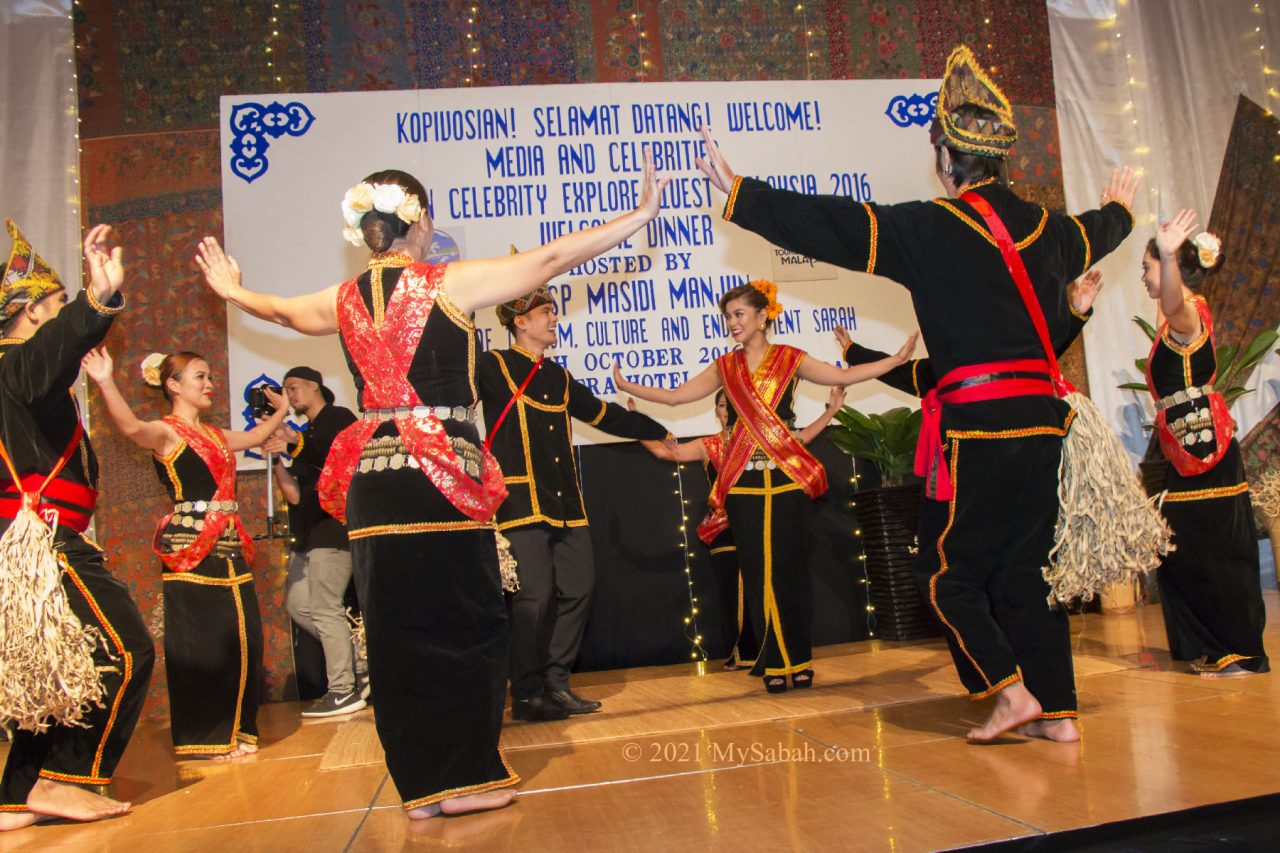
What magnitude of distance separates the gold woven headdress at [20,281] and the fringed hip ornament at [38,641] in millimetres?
681

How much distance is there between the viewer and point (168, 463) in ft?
13.3

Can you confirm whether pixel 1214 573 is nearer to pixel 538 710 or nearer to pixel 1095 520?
pixel 1095 520

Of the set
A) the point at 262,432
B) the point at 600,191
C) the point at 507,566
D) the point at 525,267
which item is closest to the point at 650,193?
the point at 525,267

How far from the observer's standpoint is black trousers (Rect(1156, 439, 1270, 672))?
3.69 meters

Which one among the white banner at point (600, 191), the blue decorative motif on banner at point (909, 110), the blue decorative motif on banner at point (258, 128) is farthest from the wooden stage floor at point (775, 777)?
the blue decorative motif on banner at point (909, 110)

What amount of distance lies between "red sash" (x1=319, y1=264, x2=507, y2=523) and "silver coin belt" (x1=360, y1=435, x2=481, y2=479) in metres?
0.02

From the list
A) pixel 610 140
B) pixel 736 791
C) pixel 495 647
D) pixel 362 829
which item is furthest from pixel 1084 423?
pixel 610 140

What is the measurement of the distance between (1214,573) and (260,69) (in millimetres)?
5616

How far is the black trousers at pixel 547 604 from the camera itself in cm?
421

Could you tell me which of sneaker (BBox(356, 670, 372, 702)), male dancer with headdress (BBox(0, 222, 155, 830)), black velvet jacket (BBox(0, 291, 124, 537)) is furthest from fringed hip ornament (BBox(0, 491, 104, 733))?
sneaker (BBox(356, 670, 372, 702))

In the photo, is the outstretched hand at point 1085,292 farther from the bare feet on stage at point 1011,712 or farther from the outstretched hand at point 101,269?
the outstretched hand at point 101,269

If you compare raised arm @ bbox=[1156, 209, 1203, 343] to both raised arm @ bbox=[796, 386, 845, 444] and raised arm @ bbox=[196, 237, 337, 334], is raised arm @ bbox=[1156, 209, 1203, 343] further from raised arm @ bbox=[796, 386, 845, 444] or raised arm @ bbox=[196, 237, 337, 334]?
raised arm @ bbox=[196, 237, 337, 334]

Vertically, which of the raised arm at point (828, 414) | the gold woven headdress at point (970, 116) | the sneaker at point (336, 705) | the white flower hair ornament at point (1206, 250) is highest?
the gold woven headdress at point (970, 116)

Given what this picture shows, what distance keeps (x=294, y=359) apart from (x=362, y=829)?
372 centimetres
